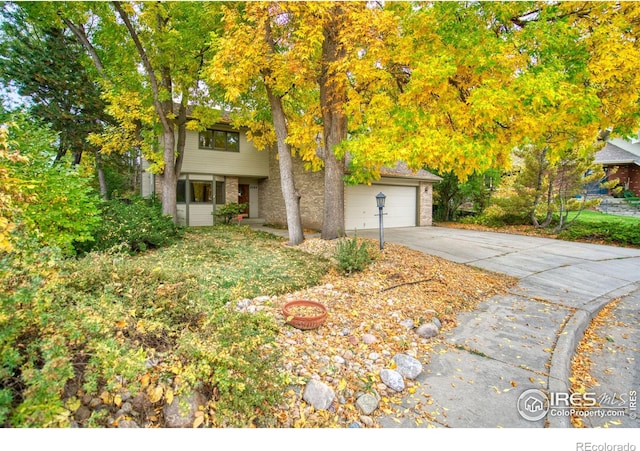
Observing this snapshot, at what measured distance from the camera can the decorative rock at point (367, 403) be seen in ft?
8.02

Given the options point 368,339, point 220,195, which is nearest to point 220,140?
point 220,195

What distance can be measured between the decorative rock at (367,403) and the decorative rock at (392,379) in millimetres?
258

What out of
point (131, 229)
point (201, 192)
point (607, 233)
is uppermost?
point (201, 192)

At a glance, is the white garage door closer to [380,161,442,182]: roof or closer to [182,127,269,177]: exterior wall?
[380,161,442,182]: roof

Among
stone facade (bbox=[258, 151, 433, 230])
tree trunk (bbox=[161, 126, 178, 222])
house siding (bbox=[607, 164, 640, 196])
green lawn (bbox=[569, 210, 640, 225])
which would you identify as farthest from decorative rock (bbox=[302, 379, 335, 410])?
house siding (bbox=[607, 164, 640, 196])

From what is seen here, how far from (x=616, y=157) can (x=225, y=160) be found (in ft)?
89.0

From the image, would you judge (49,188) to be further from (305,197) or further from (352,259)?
(305,197)

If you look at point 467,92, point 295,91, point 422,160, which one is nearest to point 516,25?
point 467,92

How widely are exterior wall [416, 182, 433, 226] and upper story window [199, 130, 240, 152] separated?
9143 millimetres

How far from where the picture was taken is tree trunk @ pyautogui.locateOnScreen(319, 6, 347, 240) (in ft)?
24.1

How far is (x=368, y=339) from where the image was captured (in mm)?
3398

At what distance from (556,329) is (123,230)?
26.8ft

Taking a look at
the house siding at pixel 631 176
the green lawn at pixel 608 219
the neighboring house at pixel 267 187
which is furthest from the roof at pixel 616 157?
the neighboring house at pixel 267 187
